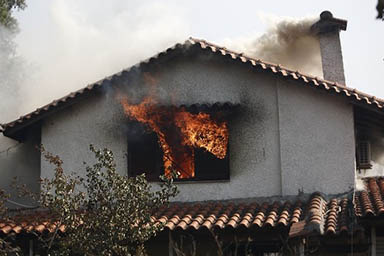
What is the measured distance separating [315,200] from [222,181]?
2.36 metres

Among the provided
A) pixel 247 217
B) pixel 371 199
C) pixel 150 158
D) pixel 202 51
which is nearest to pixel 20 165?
pixel 150 158

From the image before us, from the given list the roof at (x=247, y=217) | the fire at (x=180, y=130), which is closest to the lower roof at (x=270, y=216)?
the roof at (x=247, y=217)

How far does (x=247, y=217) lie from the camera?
15062 mm

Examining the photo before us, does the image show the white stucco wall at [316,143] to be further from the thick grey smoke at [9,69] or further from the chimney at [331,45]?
the thick grey smoke at [9,69]

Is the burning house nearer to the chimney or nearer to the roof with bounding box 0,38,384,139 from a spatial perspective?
the roof with bounding box 0,38,384,139

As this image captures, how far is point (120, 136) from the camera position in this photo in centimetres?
1727

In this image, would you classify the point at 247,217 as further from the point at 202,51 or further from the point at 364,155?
the point at 202,51

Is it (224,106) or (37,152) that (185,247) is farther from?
(37,152)

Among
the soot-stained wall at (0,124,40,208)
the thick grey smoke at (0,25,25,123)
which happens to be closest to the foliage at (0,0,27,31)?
the thick grey smoke at (0,25,25,123)

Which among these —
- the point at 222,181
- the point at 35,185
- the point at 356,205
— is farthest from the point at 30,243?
the point at 356,205

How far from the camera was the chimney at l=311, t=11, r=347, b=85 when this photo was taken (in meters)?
20.5

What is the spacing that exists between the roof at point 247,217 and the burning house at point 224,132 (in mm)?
64

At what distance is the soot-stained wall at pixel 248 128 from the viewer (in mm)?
16312

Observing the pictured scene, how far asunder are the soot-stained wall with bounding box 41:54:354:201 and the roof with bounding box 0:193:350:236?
47 cm
